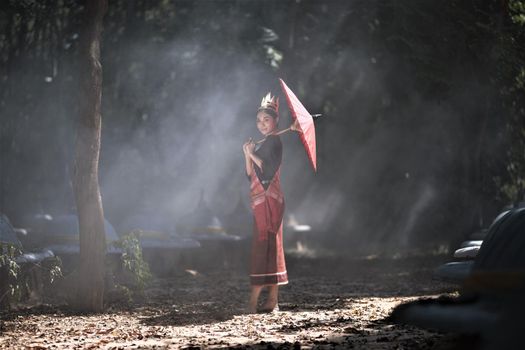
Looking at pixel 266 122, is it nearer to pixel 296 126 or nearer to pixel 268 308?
pixel 296 126

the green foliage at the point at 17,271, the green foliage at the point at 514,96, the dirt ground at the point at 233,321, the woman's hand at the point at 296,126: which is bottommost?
the dirt ground at the point at 233,321

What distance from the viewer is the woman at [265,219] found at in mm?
11000

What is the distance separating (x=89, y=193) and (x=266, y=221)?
2.18m

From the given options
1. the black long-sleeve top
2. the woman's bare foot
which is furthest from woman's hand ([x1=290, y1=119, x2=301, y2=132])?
the woman's bare foot

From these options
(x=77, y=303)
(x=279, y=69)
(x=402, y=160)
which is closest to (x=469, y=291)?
(x=77, y=303)

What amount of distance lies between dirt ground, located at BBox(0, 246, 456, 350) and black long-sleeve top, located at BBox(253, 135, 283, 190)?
161 centimetres

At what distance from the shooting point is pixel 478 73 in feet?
68.0

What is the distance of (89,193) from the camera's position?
11.3m

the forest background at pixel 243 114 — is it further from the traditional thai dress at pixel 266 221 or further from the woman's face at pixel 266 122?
the traditional thai dress at pixel 266 221

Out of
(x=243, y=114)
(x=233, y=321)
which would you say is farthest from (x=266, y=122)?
(x=243, y=114)

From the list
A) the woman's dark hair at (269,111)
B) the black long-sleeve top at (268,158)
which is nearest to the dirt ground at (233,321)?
the black long-sleeve top at (268,158)

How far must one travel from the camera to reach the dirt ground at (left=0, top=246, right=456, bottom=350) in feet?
27.3

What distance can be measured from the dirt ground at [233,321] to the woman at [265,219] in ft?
1.31

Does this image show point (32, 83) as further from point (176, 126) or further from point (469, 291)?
point (469, 291)
